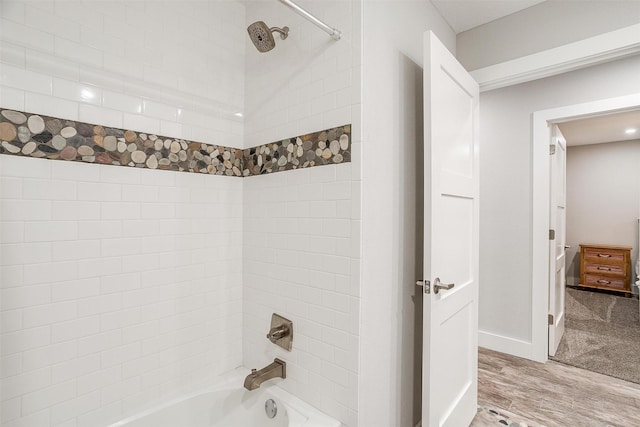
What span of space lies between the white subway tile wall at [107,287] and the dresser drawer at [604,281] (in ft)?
19.7

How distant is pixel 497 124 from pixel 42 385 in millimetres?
3558

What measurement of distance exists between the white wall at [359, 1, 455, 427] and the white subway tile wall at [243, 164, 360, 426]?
0.23 ft

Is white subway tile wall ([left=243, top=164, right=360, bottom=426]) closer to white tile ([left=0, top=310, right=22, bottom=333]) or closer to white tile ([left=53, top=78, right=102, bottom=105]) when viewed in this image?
white tile ([left=53, top=78, right=102, bottom=105])

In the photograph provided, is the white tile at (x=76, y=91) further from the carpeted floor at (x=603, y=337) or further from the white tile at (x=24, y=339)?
the carpeted floor at (x=603, y=337)

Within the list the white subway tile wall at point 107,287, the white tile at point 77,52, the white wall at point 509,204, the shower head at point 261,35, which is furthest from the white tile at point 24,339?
the white wall at point 509,204

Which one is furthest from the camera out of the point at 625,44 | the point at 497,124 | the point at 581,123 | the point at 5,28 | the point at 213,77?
the point at 581,123

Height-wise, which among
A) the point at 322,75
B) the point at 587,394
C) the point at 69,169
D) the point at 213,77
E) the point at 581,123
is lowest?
the point at 587,394

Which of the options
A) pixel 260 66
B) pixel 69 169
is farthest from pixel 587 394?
pixel 69 169

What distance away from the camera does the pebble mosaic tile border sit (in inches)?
44.6

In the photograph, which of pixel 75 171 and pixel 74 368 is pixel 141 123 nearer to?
pixel 75 171

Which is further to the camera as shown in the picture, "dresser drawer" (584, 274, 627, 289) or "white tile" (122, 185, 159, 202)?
"dresser drawer" (584, 274, 627, 289)

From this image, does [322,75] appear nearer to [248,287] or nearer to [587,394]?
[248,287]

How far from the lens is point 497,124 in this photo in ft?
9.73

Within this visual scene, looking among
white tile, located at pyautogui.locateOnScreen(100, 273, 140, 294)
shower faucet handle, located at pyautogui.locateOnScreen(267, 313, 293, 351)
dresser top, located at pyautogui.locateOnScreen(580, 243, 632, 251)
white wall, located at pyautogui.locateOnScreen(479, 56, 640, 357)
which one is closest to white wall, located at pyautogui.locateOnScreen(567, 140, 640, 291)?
dresser top, located at pyautogui.locateOnScreen(580, 243, 632, 251)
